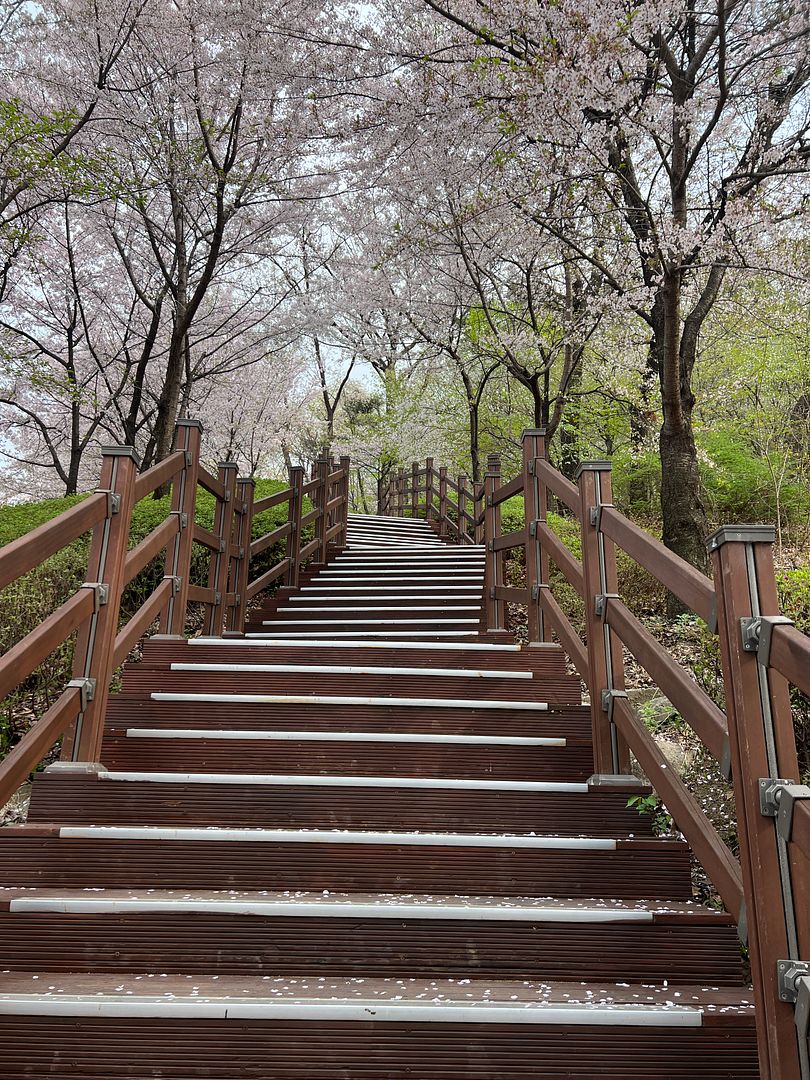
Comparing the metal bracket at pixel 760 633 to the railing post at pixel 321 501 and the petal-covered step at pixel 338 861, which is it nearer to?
the petal-covered step at pixel 338 861

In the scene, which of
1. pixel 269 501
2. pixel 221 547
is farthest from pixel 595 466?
pixel 269 501

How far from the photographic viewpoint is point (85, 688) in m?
2.96

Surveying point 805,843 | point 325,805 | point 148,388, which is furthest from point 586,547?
point 148,388

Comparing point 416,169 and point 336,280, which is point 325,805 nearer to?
point 416,169

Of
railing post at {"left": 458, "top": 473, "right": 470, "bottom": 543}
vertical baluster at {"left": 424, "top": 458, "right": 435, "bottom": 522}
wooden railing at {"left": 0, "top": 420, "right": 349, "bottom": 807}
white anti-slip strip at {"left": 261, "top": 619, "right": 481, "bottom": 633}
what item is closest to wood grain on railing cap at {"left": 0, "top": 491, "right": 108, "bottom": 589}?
wooden railing at {"left": 0, "top": 420, "right": 349, "bottom": 807}

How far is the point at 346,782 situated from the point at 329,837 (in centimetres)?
35

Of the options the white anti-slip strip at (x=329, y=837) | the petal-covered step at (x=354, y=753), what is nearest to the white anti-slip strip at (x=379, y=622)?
the petal-covered step at (x=354, y=753)

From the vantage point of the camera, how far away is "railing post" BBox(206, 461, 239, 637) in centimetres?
525

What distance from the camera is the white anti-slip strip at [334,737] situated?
3148mm

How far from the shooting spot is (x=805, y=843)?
139 cm

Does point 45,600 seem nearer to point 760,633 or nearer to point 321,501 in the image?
point 321,501

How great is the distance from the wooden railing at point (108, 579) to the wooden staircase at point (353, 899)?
239mm

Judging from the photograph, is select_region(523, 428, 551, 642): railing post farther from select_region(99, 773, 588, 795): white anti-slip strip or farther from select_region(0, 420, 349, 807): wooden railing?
select_region(0, 420, 349, 807): wooden railing

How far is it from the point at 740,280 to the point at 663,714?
681cm
